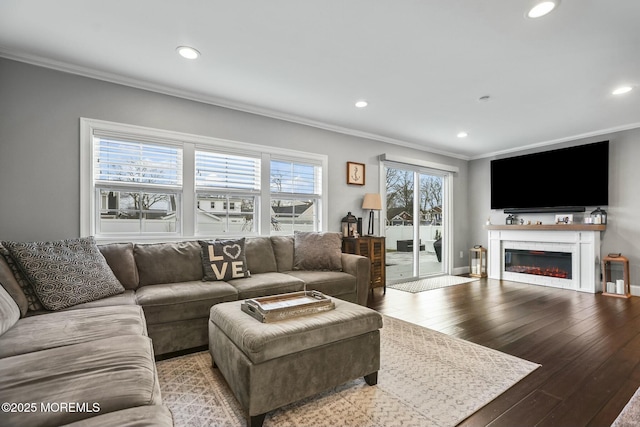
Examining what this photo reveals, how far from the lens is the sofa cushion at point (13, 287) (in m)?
1.90

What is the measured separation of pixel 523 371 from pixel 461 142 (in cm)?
423

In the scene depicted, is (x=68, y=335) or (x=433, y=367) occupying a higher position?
(x=68, y=335)

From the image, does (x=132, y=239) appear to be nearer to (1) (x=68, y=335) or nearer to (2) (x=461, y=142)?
(1) (x=68, y=335)

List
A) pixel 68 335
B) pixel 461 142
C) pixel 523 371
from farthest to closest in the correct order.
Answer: pixel 461 142 < pixel 523 371 < pixel 68 335

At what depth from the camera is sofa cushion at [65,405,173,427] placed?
2.87 ft

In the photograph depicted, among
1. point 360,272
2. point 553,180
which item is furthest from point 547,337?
point 553,180

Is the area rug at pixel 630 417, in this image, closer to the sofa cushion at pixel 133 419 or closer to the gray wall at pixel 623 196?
the sofa cushion at pixel 133 419

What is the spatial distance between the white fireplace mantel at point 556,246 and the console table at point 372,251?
2.74 meters

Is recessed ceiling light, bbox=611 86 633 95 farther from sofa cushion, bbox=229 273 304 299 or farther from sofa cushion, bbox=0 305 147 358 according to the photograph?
sofa cushion, bbox=0 305 147 358

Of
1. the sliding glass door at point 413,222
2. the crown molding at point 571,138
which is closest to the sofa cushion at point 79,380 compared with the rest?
the sliding glass door at point 413,222

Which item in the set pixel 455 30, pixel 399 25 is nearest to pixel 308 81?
pixel 399 25

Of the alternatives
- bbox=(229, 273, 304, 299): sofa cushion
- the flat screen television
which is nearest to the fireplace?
the flat screen television

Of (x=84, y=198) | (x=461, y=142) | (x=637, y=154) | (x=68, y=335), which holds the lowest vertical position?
(x=68, y=335)

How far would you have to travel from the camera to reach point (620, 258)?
174 inches
